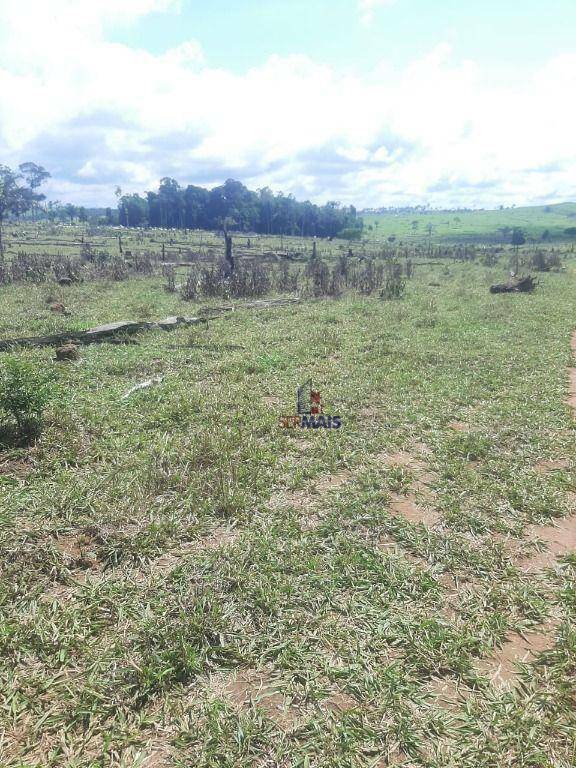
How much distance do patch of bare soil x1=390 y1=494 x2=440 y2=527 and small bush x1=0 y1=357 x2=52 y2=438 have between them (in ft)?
13.6

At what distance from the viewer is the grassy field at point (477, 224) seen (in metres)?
90.3

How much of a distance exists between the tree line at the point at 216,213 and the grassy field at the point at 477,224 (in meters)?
11.9

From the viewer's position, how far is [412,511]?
178 inches

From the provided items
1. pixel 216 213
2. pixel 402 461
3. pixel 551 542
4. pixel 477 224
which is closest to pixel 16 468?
pixel 402 461

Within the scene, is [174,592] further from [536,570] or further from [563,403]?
[563,403]

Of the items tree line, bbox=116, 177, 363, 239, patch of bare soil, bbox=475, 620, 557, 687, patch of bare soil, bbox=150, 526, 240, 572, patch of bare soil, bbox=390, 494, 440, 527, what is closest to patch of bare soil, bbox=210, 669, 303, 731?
patch of bare soil, bbox=150, 526, 240, 572

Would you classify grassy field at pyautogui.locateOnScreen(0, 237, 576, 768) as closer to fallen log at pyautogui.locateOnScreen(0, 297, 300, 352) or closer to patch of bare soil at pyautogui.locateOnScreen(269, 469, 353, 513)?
patch of bare soil at pyautogui.locateOnScreen(269, 469, 353, 513)

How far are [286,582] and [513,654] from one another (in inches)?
62.1

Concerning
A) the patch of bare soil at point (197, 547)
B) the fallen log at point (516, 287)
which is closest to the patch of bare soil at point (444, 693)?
the patch of bare soil at point (197, 547)

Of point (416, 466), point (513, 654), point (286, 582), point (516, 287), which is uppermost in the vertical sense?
point (516, 287)

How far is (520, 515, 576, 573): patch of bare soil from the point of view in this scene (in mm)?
3846

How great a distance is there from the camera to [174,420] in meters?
6.34

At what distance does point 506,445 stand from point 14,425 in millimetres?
6118

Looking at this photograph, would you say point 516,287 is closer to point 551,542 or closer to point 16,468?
point 551,542
